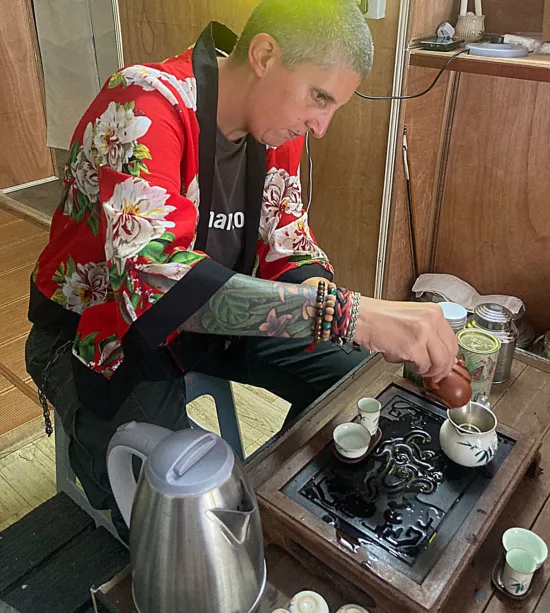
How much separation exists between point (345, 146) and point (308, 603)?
1431 mm

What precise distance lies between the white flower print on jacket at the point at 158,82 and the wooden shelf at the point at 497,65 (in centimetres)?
84

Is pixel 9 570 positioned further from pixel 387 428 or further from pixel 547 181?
pixel 547 181

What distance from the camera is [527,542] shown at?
91 cm

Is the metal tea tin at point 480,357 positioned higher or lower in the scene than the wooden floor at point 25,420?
higher

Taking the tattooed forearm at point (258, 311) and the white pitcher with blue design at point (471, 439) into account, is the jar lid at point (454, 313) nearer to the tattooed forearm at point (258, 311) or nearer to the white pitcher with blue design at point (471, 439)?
the white pitcher with blue design at point (471, 439)

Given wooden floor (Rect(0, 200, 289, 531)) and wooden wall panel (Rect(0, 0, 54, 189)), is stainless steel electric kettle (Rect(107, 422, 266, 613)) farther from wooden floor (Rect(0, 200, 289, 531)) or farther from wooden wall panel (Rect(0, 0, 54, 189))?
wooden wall panel (Rect(0, 0, 54, 189))

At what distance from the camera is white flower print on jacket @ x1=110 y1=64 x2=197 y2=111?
1004 millimetres

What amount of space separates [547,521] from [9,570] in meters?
1.06

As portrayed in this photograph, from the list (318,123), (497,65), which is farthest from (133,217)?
(497,65)

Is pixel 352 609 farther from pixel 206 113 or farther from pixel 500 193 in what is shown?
pixel 500 193

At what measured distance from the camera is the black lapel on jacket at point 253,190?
4.17 feet

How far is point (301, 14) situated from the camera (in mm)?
979

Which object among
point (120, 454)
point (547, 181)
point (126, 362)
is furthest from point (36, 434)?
point (547, 181)

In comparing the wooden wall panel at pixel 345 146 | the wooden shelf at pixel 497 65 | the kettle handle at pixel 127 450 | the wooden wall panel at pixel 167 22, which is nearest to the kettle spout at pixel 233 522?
the kettle handle at pixel 127 450
